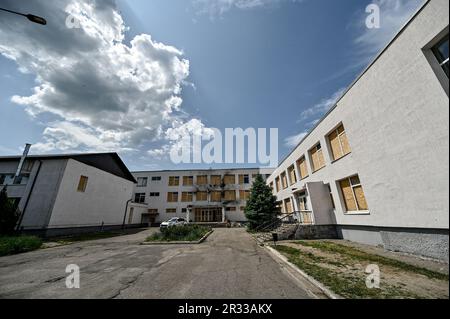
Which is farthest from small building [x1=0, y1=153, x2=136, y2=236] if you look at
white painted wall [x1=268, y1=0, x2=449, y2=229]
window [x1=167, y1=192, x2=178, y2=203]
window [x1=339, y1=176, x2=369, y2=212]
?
white painted wall [x1=268, y1=0, x2=449, y2=229]

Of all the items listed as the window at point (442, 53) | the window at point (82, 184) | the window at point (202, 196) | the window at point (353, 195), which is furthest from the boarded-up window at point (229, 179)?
the window at point (442, 53)

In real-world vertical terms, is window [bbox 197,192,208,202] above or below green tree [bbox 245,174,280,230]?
above

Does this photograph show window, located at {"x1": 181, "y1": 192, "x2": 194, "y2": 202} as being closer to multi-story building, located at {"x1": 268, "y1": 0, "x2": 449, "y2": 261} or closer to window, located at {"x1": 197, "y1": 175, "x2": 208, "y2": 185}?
window, located at {"x1": 197, "y1": 175, "x2": 208, "y2": 185}

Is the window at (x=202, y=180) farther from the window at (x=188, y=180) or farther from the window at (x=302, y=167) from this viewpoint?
the window at (x=302, y=167)

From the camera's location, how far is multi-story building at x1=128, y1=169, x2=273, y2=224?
32188mm

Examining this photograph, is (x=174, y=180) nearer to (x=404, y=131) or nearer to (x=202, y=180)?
(x=202, y=180)

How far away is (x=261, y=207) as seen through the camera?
1797 cm

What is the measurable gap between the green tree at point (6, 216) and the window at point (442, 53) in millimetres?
24487

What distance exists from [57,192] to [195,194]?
67.6 feet

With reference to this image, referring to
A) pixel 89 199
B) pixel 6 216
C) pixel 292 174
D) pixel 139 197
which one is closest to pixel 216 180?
pixel 139 197

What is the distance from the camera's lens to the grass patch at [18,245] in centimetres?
912

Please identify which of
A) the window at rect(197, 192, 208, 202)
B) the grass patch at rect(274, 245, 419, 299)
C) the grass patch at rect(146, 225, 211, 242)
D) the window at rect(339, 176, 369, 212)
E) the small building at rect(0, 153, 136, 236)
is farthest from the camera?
the window at rect(197, 192, 208, 202)
